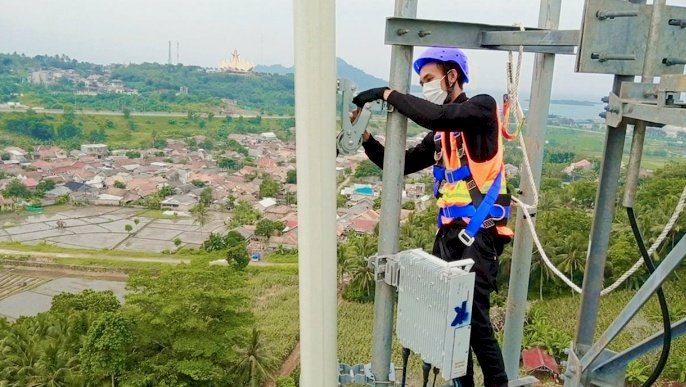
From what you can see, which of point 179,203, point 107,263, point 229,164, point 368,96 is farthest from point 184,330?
point 229,164

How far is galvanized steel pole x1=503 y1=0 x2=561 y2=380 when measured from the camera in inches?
76.8

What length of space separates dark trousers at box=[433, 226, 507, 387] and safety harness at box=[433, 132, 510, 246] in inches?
1.4

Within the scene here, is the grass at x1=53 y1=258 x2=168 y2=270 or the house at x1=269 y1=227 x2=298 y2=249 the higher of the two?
the house at x1=269 y1=227 x2=298 y2=249

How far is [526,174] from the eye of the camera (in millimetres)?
2064

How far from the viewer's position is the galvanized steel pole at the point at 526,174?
76.8 inches

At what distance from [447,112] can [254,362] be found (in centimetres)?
1310

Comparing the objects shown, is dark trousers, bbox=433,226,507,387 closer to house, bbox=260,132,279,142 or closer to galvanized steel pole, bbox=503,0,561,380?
galvanized steel pole, bbox=503,0,561,380

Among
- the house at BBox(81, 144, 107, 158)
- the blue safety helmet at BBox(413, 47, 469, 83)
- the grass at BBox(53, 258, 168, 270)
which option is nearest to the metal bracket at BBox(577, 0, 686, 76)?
the blue safety helmet at BBox(413, 47, 469, 83)

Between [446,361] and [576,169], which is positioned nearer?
[446,361]

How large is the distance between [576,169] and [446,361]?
1294 inches

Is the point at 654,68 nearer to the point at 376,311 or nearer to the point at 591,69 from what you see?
the point at 591,69

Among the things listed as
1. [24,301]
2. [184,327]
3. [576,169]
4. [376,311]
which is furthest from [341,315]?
[576,169]

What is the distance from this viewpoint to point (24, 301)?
2167cm

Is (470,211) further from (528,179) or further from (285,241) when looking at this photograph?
(285,241)
